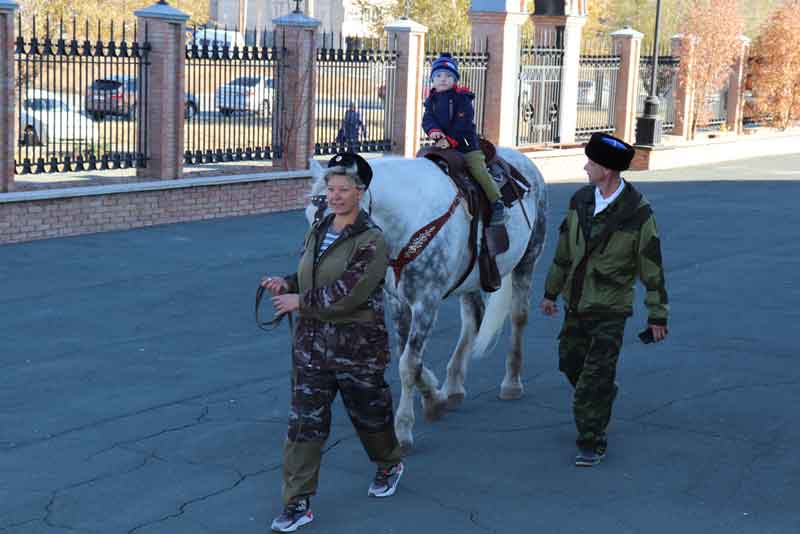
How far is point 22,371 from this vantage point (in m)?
9.42

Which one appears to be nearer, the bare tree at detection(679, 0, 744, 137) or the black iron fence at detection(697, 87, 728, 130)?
the bare tree at detection(679, 0, 744, 137)

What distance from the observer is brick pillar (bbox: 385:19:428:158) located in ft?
76.0

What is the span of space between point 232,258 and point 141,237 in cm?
201

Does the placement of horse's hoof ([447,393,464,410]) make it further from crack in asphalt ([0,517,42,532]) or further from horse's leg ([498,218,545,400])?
crack in asphalt ([0,517,42,532])

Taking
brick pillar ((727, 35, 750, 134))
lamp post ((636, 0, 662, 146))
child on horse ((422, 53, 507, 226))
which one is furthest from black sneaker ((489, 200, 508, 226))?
brick pillar ((727, 35, 750, 134))

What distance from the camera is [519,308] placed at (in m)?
9.11

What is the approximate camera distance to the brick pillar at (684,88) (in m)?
32.9

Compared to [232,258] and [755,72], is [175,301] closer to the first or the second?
[232,258]

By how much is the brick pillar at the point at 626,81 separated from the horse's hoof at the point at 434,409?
2320 centimetres

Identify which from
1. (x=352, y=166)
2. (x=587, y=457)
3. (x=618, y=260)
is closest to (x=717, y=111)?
(x=618, y=260)

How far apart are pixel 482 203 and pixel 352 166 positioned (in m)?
2.20

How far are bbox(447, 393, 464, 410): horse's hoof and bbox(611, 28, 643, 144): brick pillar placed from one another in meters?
22.7

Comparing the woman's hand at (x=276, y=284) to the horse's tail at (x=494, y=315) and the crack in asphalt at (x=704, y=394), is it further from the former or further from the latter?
the crack in asphalt at (x=704, y=394)

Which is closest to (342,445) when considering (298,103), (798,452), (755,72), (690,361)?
(798,452)
